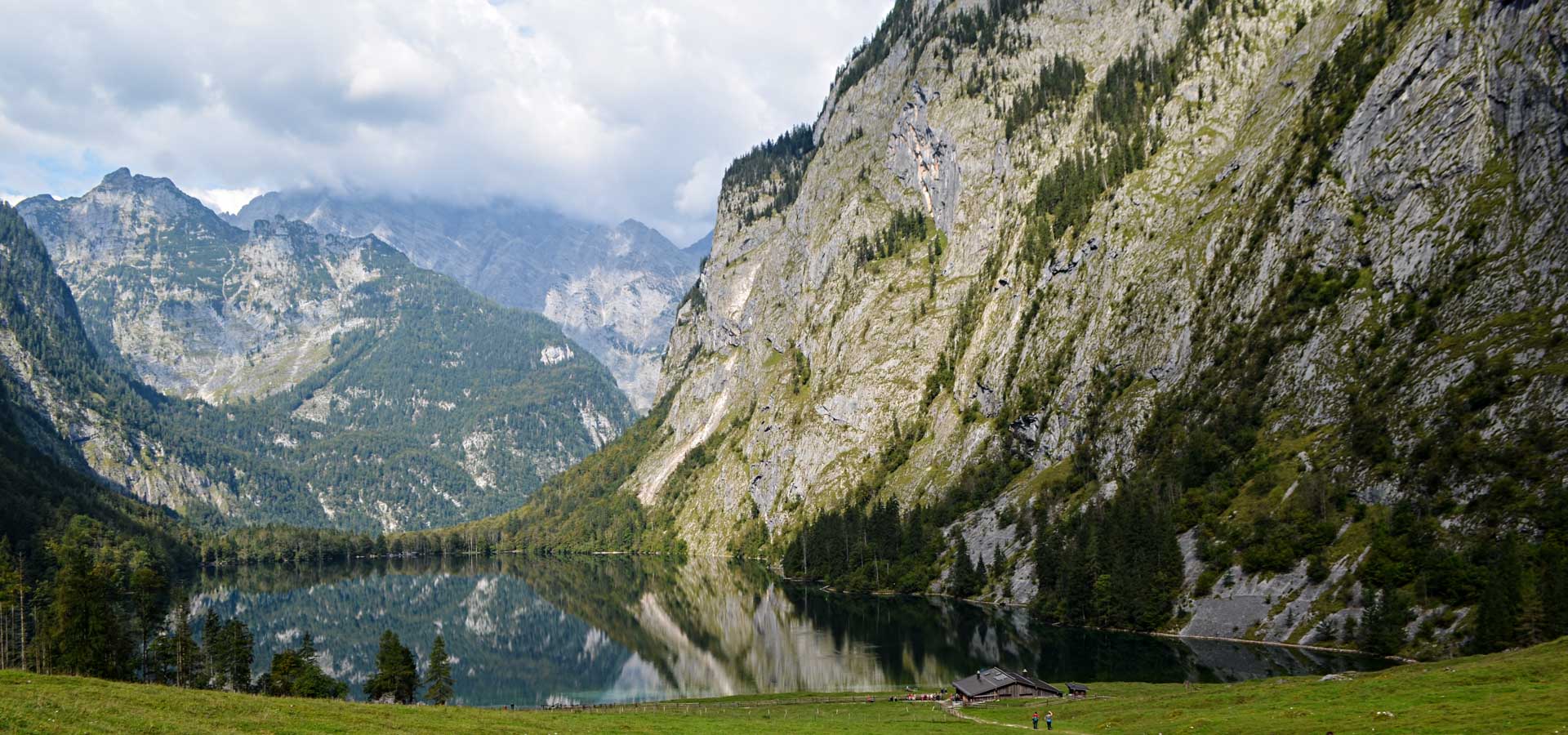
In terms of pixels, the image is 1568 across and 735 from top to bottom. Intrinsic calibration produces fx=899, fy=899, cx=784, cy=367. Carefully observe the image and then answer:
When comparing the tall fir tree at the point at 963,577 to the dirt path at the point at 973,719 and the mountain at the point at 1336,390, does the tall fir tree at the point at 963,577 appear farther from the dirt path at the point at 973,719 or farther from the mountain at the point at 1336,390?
the dirt path at the point at 973,719

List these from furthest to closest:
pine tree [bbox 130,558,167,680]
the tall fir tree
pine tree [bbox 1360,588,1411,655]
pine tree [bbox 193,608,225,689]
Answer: the tall fir tree
pine tree [bbox 130,558,167,680]
pine tree [bbox 193,608,225,689]
pine tree [bbox 1360,588,1411,655]

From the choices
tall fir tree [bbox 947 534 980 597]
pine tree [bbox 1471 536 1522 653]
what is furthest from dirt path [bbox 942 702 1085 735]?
tall fir tree [bbox 947 534 980 597]

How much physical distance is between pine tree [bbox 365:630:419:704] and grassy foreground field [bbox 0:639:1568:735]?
28.4 metres

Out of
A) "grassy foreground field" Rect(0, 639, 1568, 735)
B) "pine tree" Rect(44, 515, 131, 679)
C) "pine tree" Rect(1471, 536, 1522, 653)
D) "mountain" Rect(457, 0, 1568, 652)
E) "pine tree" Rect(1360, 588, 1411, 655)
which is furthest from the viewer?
"mountain" Rect(457, 0, 1568, 652)

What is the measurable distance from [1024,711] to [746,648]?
66270 millimetres

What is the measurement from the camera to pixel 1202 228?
185 metres

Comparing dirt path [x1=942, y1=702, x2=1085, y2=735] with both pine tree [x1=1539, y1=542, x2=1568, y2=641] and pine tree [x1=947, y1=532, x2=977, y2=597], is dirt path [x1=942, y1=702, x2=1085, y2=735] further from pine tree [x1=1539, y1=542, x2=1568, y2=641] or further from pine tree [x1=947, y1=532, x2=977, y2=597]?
pine tree [x1=947, y1=532, x2=977, y2=597]

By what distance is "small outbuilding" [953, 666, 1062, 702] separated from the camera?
8044 centimetres

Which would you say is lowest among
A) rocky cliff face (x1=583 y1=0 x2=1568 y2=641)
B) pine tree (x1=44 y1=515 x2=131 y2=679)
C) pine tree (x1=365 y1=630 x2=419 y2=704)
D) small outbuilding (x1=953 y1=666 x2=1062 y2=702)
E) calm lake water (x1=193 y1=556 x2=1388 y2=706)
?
calm lake water (x1=193 y1=556 x2=1388 y2=706)

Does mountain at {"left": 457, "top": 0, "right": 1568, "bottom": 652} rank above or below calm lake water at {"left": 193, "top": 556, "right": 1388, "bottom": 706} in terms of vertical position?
above

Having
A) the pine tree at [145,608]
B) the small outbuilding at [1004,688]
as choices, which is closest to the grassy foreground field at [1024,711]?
the small outbuilding at [1004,688]

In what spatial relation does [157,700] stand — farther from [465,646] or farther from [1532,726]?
[465,646]

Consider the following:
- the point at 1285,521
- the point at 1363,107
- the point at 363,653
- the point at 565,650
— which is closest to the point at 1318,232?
the point at 1363,107

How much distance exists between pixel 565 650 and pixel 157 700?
11103 centimetres
